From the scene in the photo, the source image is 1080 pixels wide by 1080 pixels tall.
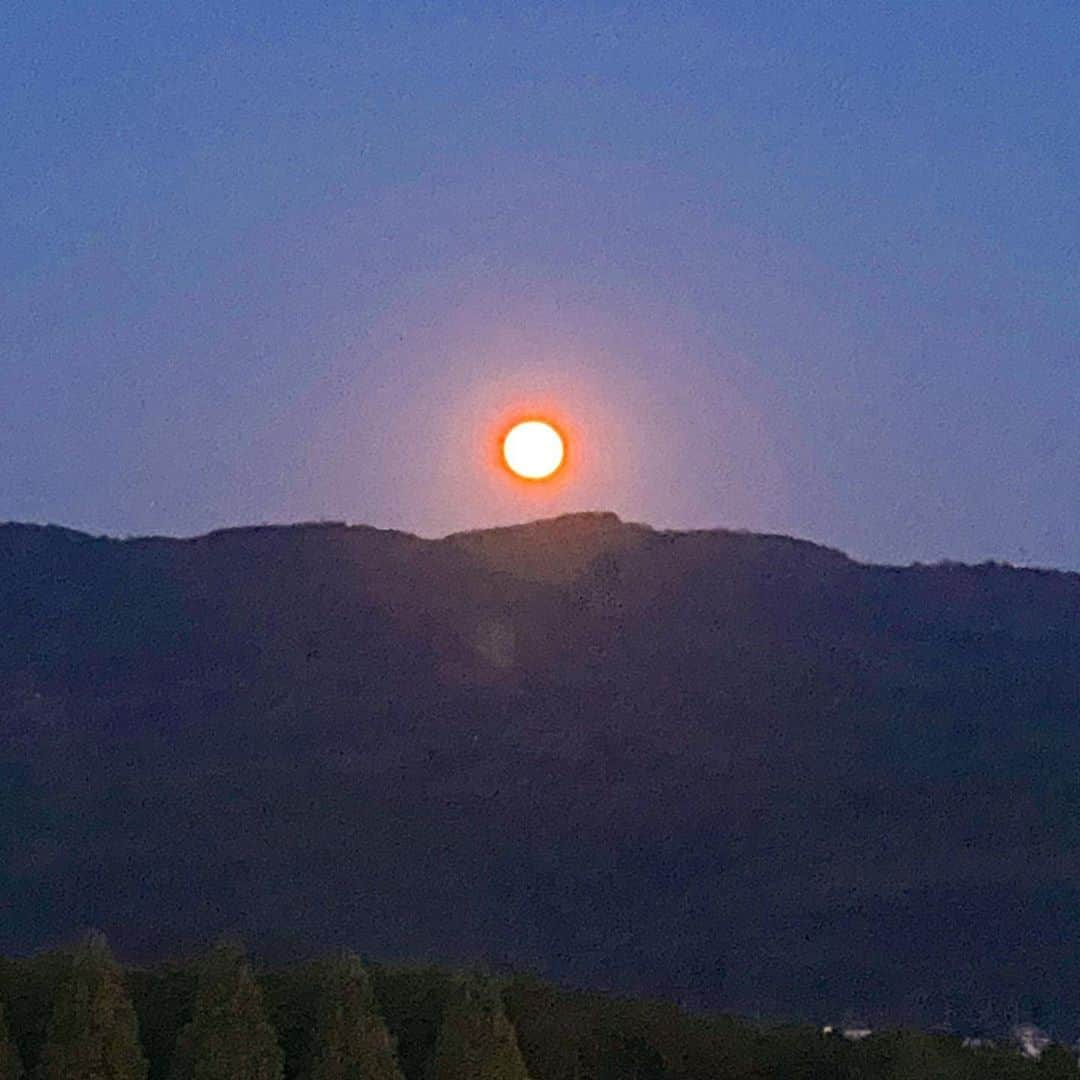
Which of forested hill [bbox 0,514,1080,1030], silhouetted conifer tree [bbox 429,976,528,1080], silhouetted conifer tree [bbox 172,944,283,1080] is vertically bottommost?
silhouetted conifer tree [bbox 429,976,528,1080]

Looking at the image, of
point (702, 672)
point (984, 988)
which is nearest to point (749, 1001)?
point (984, 988)

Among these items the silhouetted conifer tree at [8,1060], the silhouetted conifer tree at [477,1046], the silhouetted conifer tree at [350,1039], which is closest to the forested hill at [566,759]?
the silhouetted conifer tree at [477,1046]

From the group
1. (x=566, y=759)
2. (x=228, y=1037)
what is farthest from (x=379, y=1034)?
(x=566, y=759)

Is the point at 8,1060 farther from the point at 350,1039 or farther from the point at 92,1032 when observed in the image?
the point at 350,1039

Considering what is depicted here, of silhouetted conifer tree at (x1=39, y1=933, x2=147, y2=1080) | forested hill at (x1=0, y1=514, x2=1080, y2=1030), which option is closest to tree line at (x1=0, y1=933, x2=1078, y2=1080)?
silhouetted conifer tree at (x1=39, y1=933, x2=147, y2=1080)

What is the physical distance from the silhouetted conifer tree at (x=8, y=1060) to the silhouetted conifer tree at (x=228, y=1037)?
717mm

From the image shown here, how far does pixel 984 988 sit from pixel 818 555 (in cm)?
2246

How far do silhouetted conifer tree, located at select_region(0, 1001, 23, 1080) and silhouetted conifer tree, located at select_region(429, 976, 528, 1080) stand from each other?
191cm

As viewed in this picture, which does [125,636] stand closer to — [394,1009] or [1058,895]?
[1058,895]

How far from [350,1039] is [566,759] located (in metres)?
33.1

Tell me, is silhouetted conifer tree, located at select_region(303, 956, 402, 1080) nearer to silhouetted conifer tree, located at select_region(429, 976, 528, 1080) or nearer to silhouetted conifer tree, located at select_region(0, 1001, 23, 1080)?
silhouetted conifer tree, located at select_region(429, 976, 528, 1080)

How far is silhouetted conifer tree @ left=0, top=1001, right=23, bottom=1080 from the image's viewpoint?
9.63m

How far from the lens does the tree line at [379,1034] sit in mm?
9695

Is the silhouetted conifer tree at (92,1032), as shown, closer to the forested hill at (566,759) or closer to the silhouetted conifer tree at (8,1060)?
the silhouetted conifer tree at (8,1060)
